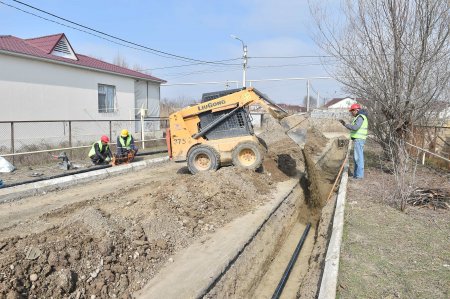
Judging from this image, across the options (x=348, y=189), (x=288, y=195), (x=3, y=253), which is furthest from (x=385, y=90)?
(x=3, y=253)

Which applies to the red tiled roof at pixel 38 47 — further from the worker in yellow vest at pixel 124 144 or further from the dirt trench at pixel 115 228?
the dirt trench at pixel 115 228

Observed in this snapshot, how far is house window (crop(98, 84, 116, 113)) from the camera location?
1861cm

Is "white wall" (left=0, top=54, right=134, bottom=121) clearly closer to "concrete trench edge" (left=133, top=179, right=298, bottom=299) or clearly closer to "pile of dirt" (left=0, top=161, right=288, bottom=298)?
"pile of dirt" (left=0, top=161, right=288, bottom=298)

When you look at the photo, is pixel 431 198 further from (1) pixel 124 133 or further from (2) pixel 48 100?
(2) pixel 48 100

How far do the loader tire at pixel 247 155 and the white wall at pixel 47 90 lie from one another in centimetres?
928

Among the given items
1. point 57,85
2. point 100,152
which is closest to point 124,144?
point 100,152

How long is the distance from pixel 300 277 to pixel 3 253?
13.8 ft

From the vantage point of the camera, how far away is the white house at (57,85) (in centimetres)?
1386

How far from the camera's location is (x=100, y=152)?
12.2 meters

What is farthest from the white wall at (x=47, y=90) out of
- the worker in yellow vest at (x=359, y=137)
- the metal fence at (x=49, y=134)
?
the worker in yellow vest at (x=359, y=137)

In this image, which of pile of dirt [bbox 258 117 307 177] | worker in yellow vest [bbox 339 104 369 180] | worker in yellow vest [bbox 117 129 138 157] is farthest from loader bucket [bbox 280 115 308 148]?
worker in yellow vest [bbox 117 129 138 157]

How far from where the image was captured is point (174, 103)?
45.0 meters

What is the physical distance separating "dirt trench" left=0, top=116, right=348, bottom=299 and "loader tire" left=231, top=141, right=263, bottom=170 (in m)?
0.34

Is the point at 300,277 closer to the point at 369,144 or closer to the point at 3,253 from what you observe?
the point at 3,253
